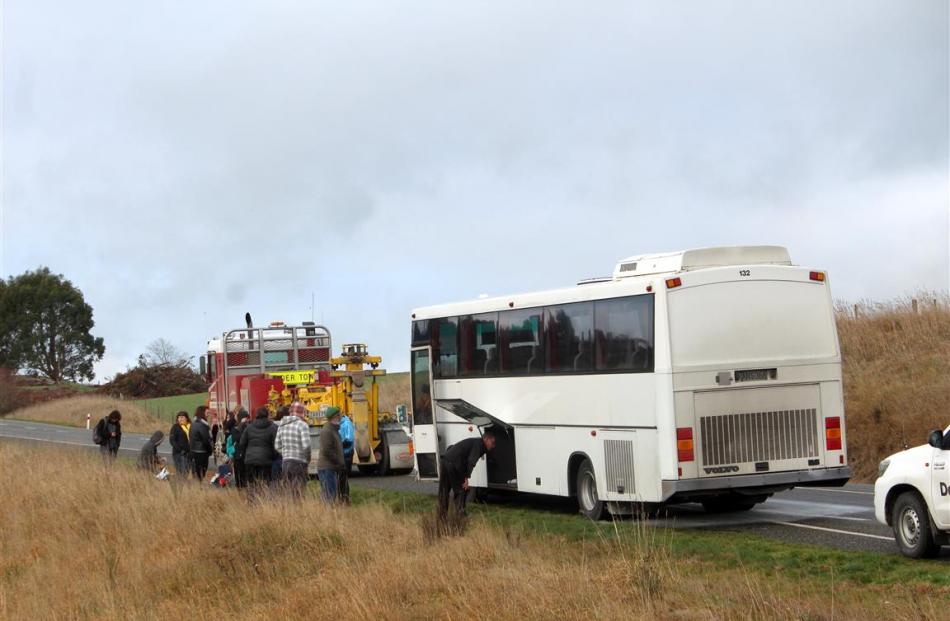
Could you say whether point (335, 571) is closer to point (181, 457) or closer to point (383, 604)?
point (383, 604)

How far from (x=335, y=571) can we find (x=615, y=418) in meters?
6.25

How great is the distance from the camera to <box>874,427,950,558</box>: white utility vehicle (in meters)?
13.3

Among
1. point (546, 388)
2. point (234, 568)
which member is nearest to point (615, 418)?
point (546, 388)

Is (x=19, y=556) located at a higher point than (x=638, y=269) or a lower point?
lower

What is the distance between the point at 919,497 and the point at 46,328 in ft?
445

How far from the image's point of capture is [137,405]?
271 feet

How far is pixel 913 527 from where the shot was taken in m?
14.0

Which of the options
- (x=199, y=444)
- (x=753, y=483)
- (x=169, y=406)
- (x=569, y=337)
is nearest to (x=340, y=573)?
(x=753, y=483)

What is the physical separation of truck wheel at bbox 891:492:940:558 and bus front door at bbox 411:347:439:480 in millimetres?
10281

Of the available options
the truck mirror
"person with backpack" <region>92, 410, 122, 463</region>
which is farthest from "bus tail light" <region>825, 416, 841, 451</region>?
"person with backpack" <region>92, 410, 122, 463</region>

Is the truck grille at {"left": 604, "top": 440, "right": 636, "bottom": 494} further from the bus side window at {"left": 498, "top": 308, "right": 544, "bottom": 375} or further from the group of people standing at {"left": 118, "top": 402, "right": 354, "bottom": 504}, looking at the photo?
the group of people standing at {"left": 118, "top": 402, "right": 354, "bottom": 504}

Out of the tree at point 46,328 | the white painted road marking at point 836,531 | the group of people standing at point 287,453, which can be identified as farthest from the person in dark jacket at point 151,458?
the tree at point 46,328

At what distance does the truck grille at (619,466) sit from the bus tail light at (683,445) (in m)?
Result: 1.10

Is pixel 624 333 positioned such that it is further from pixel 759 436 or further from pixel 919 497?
pixel 919 497
